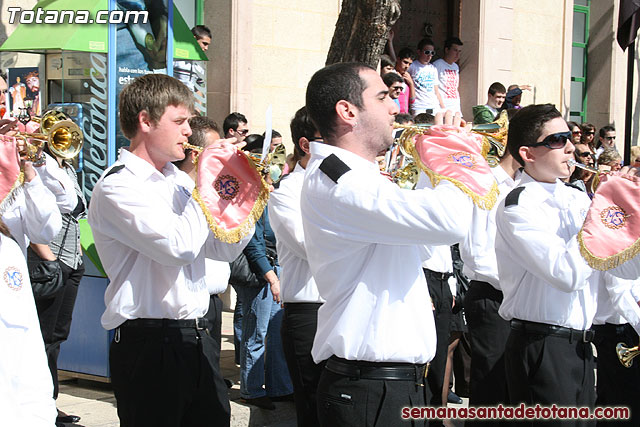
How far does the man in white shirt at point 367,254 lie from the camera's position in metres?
2.77

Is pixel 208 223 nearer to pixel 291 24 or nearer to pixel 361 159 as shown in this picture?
pixel 361 159

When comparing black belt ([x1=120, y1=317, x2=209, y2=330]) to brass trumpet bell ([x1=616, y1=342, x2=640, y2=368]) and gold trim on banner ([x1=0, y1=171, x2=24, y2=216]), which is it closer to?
gold trim on banner ([x1=0, y1=171, x2=24, y2=216])

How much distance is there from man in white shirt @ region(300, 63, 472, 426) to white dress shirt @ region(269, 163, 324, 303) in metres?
1.58

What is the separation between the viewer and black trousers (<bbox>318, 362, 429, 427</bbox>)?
2846 millimetres

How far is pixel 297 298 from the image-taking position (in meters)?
4.64

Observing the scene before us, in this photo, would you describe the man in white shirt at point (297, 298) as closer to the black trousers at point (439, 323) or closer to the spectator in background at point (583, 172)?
the black trousers at point (439, 323)

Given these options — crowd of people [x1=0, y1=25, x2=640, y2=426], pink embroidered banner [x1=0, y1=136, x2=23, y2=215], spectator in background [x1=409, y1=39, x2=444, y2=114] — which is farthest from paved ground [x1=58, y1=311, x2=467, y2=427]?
spectator in background [x1=409, y1=39, x2=444, y2=114]

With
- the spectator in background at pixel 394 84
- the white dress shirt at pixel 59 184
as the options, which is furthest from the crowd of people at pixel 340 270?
the spectator in background at pixel 394 84

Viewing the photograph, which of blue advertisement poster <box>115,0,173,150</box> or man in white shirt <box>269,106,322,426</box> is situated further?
blue advertisement poster <box>115,0,173,150</box>

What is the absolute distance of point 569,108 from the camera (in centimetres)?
1426

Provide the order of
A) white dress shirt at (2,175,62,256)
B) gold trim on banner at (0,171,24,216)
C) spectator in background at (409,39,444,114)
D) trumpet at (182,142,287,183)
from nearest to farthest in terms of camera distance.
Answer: gold trim on banner at (0,171,24,216) → trumpet at (182,142,287,183) → white dress shirt at (2,175,62,256) → spectator in background at (409,39,444,114)

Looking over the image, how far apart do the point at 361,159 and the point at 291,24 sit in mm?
7601

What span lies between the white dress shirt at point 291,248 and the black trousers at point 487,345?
1139 mm

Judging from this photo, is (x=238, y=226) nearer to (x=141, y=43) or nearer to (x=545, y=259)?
(x=545, y=259)
